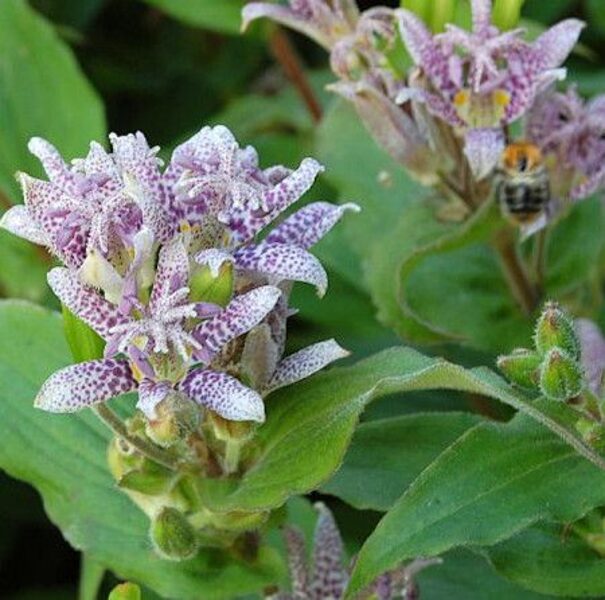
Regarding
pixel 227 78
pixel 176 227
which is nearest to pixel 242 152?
pixel 176 227

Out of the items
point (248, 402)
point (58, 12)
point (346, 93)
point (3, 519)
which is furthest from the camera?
point (58, 12)

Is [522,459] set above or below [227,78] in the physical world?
above

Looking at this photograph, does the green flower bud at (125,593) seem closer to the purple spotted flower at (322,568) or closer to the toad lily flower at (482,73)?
the purple spotted flower at (322,568)

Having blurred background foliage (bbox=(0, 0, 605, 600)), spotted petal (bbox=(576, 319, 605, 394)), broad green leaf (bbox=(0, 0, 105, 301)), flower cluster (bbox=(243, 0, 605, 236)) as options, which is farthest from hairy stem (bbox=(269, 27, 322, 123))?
spotted petal (bbox=(576, 319, 605, 394))

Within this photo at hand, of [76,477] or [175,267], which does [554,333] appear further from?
[76,477]

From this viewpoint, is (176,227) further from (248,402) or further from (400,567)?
(400,567)

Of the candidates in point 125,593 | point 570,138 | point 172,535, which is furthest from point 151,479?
point 570,138
